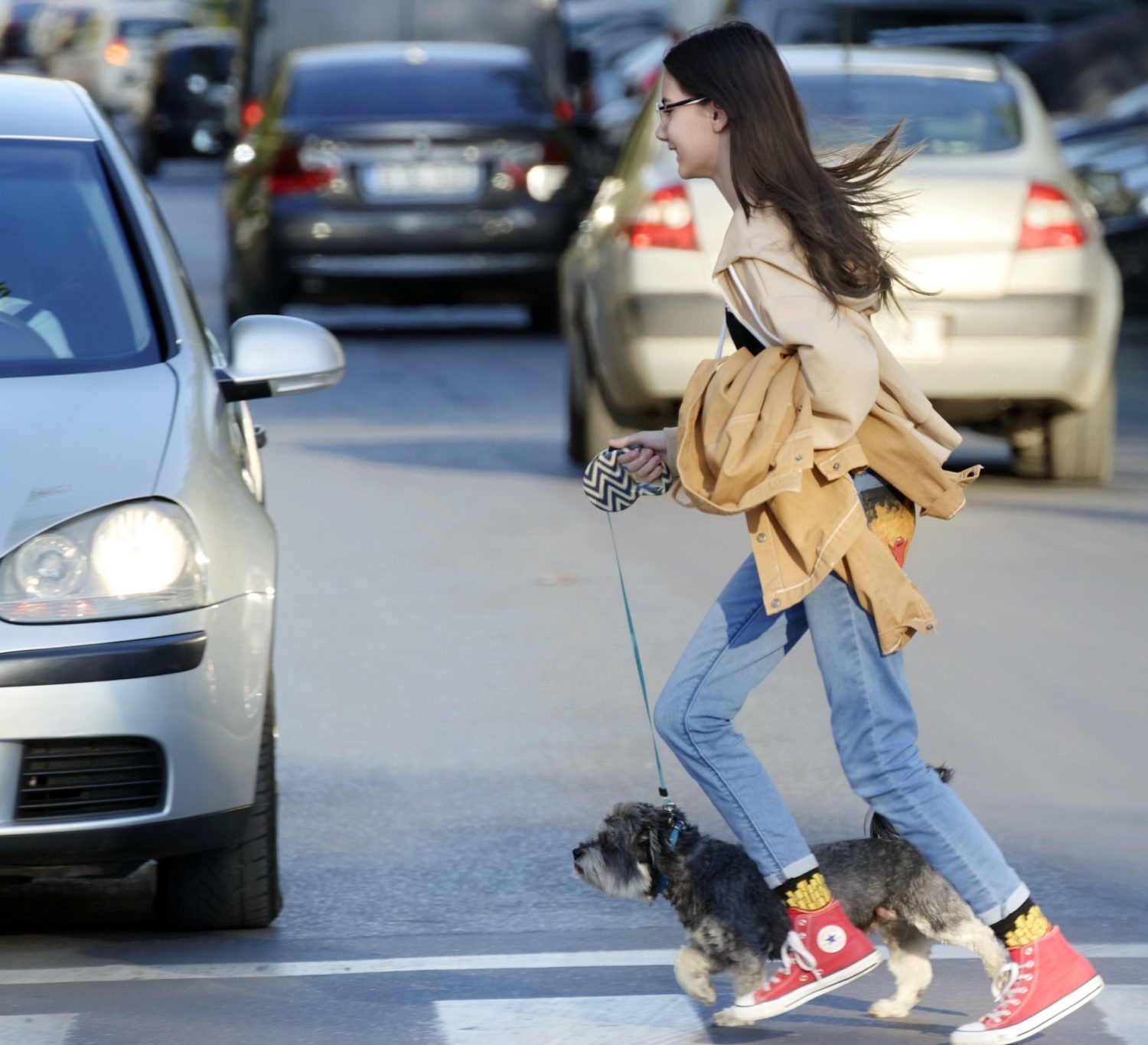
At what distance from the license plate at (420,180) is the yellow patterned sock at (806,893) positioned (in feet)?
37.4

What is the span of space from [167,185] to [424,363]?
17.4 metres

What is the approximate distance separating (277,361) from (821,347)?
1.72 m

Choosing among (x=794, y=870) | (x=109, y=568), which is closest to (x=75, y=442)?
(x=109, y=568)

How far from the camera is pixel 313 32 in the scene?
20.3m

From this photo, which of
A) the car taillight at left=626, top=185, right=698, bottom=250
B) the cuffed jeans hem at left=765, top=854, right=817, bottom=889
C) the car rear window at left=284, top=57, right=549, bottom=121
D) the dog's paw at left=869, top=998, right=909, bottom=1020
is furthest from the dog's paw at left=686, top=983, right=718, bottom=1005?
the car rear window at left=284, top=57, right=549, bottom=121

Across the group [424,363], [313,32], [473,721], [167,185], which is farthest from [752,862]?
[167,185]

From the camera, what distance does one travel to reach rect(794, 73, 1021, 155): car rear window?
977 centimetres

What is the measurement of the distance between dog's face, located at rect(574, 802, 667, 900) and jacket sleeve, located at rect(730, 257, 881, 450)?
2.42ft

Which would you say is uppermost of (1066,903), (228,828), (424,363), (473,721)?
(228,828)

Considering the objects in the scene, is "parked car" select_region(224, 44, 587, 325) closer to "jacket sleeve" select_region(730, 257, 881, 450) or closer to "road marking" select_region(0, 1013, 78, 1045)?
"road marking" select_region(0, 1013, 78, 1045)

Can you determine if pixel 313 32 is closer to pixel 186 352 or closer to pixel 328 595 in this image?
pixel 328 595

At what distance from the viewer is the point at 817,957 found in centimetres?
393

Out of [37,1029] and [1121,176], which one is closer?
[37,1029]

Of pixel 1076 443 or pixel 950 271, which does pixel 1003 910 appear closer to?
pixel 950 271
